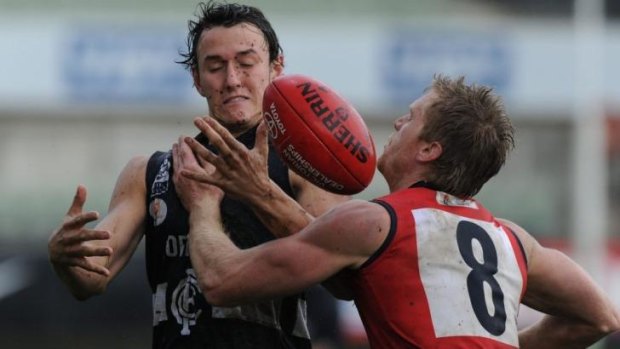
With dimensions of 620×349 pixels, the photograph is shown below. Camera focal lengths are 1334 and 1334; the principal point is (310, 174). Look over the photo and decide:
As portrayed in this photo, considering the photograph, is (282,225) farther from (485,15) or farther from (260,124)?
(485,15)

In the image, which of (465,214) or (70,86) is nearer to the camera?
(465,214)

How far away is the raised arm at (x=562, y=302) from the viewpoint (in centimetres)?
500

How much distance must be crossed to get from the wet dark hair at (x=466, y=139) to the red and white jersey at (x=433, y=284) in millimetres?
89

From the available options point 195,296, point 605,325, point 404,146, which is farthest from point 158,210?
point 605,325

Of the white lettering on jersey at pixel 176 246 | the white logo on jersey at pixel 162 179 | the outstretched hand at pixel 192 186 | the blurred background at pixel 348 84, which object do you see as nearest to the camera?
the outstretched hand at pixel 192 186

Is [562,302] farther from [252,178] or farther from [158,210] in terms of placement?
[158,210]

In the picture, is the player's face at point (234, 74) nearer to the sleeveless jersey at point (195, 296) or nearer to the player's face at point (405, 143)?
the sleeveless jersey at point (195, 296)

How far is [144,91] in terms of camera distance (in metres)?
23.1

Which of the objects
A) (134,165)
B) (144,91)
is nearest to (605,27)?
(144,91)

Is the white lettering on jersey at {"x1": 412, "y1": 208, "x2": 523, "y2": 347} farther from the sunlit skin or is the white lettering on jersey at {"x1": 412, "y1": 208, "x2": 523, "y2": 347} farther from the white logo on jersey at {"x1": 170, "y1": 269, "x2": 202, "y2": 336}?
the white logo on jersey at {"x1": 170, "y1": 269, "x2": 202, "y2": 336}

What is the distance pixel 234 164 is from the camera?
475 centimetres

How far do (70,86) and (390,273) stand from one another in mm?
19141

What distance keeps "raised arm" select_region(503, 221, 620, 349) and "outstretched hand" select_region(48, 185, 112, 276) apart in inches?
60.2

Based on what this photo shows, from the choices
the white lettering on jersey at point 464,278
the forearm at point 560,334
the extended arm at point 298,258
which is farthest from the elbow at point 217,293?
the forearm at point 560,334
